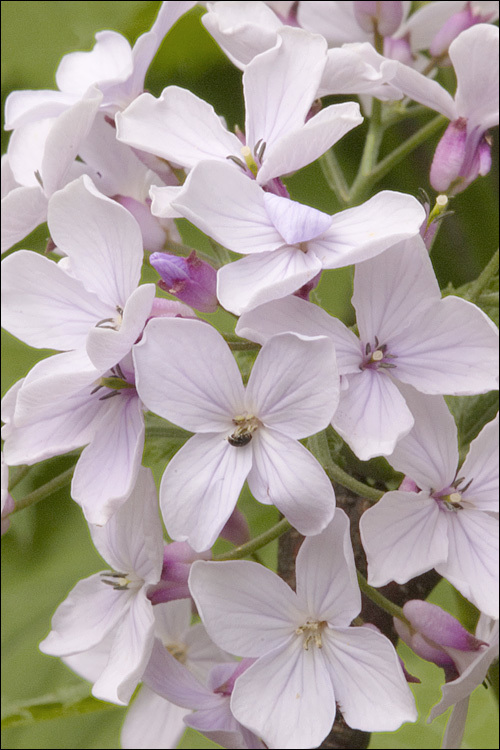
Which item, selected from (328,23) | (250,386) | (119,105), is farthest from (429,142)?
(250,386)

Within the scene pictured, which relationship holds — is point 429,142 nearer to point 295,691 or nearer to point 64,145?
point 64,145

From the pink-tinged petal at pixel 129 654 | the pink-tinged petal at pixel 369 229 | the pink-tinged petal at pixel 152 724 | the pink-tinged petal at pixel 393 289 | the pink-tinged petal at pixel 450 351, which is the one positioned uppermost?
the pink-tinged petal at pixel 369 229

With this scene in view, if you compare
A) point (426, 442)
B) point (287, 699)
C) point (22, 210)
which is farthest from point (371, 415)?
point (22, 210)

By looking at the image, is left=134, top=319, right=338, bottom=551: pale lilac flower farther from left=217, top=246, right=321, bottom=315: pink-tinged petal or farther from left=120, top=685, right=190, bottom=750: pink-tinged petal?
left=120, top=685, right=190, bottom=750: pink-tinged petal

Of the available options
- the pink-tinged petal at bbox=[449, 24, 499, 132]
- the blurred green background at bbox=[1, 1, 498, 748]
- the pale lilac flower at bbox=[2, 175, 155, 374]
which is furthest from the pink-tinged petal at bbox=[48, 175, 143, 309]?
the blurred green background at bbox=[1, 1, 498, 748]

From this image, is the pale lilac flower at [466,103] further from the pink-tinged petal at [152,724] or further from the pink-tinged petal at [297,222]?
the pink-tinged petal at [152,724]

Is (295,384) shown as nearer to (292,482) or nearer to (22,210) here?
(292,482)

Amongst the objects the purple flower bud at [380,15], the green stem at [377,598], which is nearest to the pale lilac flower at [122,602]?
the green stem at [377,598]
